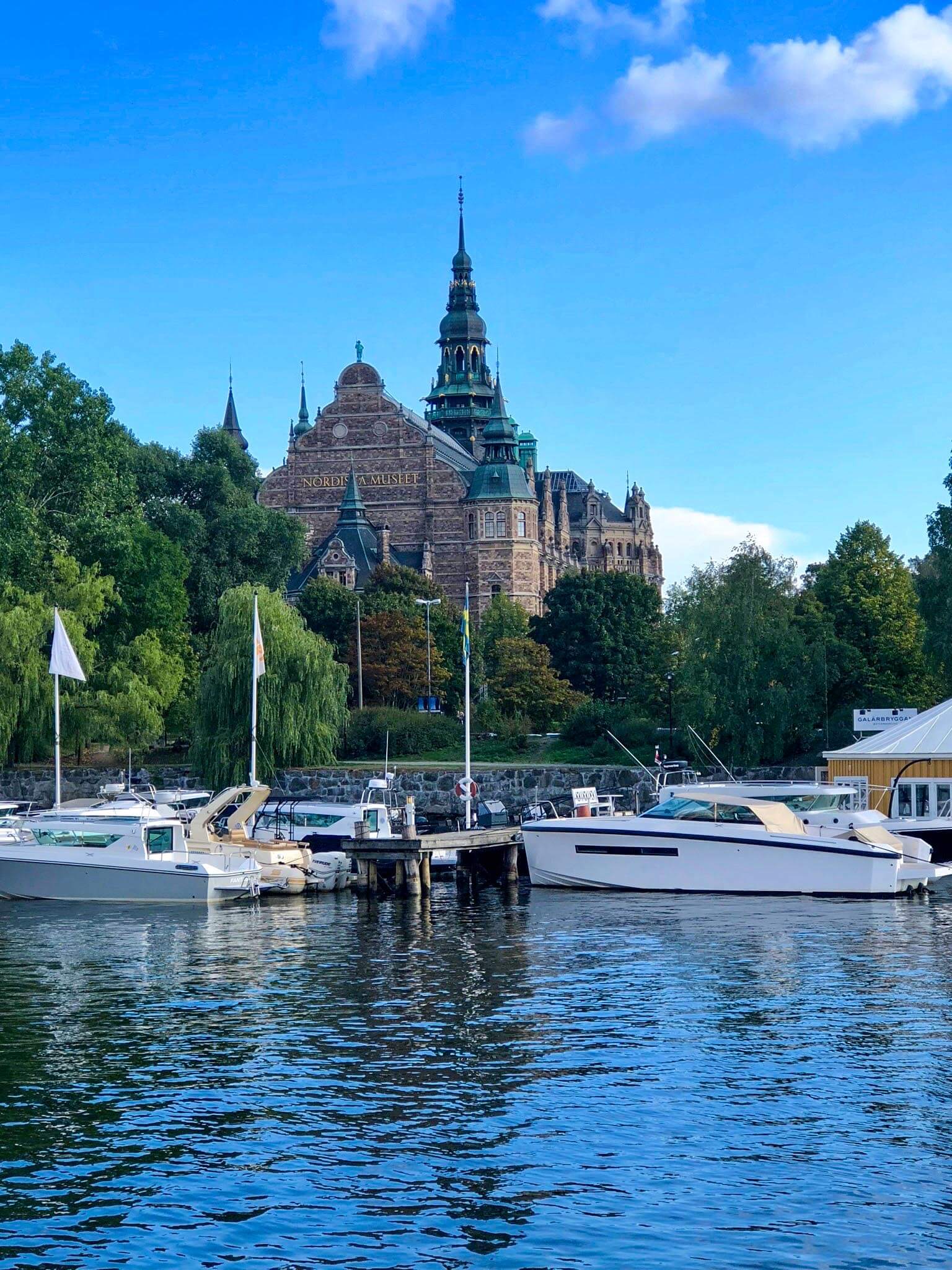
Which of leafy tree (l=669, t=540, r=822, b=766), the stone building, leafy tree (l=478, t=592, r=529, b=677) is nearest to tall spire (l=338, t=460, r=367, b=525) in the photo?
the stone building

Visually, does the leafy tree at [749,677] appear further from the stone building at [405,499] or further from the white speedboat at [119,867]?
the stone building at [405,499]

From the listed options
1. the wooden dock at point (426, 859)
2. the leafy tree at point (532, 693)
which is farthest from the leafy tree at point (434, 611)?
the wooden dock at point (426, 859)

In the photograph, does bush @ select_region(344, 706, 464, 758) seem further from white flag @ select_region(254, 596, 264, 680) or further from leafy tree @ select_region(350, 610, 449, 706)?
white flag @ select_region(254, 596, 264, 680)

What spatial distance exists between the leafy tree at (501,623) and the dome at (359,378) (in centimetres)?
2539

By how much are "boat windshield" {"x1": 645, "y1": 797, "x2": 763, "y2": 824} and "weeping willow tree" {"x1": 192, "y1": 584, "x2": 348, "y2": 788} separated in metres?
25.4

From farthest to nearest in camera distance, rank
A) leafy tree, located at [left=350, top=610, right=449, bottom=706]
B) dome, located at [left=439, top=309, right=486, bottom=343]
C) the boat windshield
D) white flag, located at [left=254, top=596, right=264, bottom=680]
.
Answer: dome, located at [left=439, top=309, right=486, bottom=343] < leafy tree, located at [left=350, top=610, right=449, bottom=706] < white flag, located at [left=254, top=596, right=264, bottom=680] < the boat windshield

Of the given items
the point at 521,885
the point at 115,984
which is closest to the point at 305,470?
the point at 521,885

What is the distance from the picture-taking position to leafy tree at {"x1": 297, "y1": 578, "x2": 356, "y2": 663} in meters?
103

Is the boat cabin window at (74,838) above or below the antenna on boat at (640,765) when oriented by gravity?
below

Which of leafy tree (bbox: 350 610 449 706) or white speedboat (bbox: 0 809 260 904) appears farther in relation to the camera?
leafy tree (bbox: 350 610 449 706)

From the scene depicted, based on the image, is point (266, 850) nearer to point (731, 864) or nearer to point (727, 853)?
point (727, 853)

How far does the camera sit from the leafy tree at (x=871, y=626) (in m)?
75.2

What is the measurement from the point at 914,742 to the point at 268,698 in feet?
84.2

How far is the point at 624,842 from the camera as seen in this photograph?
143 feet
